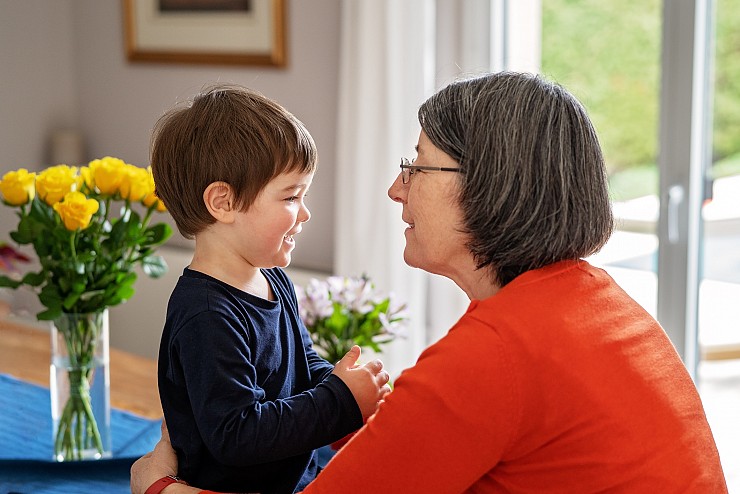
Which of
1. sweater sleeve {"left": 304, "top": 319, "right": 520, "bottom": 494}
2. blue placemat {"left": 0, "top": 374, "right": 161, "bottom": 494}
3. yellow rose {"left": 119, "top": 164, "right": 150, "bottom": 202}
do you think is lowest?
blue placemat {"left": 0, "top": 374, "right": 161, "bottom": 494}

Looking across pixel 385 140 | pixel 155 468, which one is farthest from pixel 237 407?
pixel 385 140

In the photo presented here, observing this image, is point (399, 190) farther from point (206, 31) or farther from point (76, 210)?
point (206, 31)

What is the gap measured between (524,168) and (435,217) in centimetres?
16

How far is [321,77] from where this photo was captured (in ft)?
12.0

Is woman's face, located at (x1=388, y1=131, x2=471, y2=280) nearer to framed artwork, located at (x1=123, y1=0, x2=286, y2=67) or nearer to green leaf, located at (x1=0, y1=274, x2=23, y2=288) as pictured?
green leaf, located at (x1=0, y1=274, x2=23, y2=288)

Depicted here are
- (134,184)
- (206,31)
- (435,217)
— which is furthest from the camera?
(206,31)

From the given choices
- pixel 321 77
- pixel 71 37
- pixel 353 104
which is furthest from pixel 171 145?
pixel 71 37

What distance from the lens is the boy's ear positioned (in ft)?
4.52

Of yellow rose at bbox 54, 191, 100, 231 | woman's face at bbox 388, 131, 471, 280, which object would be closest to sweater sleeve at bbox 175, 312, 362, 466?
woman's face at bbox 388, 131, 471, 280

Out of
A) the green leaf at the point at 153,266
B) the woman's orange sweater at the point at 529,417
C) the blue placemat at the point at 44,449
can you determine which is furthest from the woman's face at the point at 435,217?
the blue placemat at the point at 44,449

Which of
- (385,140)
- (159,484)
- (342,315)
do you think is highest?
(385,140)

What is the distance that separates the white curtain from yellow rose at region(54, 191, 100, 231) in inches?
66.4

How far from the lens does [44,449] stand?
1.86 m

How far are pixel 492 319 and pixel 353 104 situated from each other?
2.22 metres
